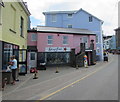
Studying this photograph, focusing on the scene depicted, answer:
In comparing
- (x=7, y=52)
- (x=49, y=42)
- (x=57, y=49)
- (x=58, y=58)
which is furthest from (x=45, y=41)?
(x=7, y=52)

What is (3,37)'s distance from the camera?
29.9 feet

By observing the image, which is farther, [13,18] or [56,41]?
[56,41]

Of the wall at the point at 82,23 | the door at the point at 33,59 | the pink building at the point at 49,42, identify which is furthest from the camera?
the wall at the point at 82,23

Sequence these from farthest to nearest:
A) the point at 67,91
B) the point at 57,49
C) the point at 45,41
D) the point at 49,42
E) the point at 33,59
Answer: the point at 57,49, the point at 49,42, the point at 45,41, the point at 33,59, the point at 67,91

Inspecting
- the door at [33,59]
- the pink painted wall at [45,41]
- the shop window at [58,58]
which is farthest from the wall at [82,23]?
the door at [33,59]

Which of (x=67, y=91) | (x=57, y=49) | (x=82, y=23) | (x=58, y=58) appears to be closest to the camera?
(x=67, y=91)

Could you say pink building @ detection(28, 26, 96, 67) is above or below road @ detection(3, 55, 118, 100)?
above

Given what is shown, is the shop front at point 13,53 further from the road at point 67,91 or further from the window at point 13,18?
the road at point 67,91

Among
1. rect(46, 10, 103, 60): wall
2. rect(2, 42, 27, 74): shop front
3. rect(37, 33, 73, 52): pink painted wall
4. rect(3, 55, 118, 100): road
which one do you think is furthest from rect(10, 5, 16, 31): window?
rect(46, 10, 103, 60): wall

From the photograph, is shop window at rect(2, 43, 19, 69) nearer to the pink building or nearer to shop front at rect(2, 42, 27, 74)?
shop front at rect(2, 42, 27, 74)

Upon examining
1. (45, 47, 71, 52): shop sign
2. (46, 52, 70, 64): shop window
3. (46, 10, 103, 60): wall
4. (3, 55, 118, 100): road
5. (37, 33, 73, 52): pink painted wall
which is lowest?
(3, 55, 118, 100): road

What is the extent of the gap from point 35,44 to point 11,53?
371 inches

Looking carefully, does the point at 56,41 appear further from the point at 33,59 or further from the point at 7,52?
the point at 7,52

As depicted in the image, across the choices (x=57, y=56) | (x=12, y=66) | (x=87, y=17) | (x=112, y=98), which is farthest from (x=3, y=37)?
(x=87, y=17)
